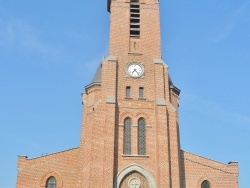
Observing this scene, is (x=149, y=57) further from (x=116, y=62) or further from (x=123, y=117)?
(x=123, y=117)

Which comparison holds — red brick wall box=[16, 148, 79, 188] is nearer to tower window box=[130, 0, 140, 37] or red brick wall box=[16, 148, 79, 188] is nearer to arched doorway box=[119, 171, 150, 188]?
arched doorway box=[119, 171, 150, 188]

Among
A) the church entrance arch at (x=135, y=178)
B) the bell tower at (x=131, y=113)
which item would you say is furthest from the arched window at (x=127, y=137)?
the church entrance arch at (x=135, y=178)

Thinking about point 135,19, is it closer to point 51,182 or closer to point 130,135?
point 130,135

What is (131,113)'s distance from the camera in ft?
97.6

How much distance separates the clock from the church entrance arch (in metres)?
7.41

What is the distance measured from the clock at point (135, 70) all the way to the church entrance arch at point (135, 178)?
741cm

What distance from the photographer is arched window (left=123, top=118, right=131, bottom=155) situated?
2862 cm

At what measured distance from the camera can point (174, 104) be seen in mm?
33125

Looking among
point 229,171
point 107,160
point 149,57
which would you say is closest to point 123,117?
point 107,160

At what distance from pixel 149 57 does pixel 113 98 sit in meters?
5.01

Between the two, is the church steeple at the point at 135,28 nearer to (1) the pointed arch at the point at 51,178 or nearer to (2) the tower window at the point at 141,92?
(2) the tower window at the point at 141,92

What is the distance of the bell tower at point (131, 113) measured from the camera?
27531 mm

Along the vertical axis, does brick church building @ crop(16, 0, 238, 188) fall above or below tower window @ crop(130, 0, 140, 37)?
below

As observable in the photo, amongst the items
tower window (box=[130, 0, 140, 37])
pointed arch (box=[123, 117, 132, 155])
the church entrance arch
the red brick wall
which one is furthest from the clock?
the red brick wall
